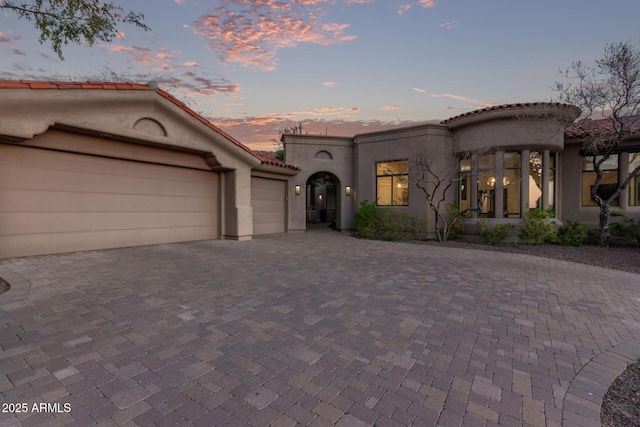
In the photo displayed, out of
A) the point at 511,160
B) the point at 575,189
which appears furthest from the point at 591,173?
the point at 511,160

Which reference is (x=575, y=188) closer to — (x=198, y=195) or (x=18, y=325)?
(x=198, y=195)

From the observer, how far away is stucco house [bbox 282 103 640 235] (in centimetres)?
1060

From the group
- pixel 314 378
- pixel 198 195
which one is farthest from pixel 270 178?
pixel 314 378

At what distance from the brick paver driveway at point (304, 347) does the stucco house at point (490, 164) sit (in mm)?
5928

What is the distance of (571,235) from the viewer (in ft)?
36.0

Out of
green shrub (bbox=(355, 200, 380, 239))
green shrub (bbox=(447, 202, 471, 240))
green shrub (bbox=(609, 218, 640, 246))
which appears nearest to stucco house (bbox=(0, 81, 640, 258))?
green shrub (bbox=(447, 202, 471, 240))

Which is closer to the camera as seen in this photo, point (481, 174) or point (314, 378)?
point (314, 378)

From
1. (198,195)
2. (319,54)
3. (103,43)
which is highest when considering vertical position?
(319,54)

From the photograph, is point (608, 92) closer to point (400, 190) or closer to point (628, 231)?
point (628, 231)

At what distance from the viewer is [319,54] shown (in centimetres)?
1145

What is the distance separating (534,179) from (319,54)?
9450 mm

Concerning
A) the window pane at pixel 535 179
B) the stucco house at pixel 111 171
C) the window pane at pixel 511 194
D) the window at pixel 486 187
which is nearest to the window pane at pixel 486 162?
the window at pixel 486 187

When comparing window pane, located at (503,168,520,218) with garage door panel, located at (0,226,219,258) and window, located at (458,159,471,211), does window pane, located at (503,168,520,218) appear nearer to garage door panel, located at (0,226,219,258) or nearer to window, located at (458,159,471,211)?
window, located at (458,159,471,211)

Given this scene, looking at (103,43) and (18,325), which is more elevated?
(103,43)
